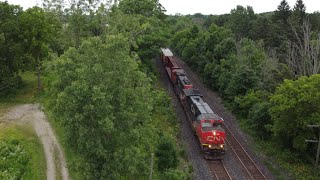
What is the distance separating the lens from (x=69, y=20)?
45250 millimetres

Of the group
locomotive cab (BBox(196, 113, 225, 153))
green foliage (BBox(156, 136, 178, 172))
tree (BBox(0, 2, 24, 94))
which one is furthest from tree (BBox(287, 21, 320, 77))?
tree (BBox(0, 2, 24, 94))

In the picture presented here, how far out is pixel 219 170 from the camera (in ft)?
102

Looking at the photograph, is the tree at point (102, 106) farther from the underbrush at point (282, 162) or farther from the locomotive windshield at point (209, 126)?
the underbrush at point (282, 162)

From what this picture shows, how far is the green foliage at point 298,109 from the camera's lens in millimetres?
30500

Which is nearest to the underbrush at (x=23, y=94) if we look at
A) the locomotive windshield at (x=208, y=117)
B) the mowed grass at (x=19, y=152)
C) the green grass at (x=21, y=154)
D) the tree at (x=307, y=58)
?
the mowed grass at (x=19, y=152)

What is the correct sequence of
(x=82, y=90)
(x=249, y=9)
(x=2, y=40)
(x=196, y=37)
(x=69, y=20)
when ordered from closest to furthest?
(x=82, y=90) < (x=2, y=40) < (x=69, y=20) < (x=196, y=37) < (x=249, y=9)

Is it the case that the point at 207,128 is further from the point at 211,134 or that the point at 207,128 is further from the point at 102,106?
the point at 102,106

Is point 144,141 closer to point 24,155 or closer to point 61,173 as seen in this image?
point 61,173

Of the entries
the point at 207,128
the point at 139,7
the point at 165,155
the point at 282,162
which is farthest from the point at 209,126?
the point at 139,7

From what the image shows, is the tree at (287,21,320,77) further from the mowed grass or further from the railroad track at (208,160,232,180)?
the mowed grass

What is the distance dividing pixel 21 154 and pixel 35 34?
18.8 m

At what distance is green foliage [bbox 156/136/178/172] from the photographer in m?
28.5

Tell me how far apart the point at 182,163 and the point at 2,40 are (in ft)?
83.8

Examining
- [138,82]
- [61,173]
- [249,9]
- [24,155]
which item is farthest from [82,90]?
[249,9]
